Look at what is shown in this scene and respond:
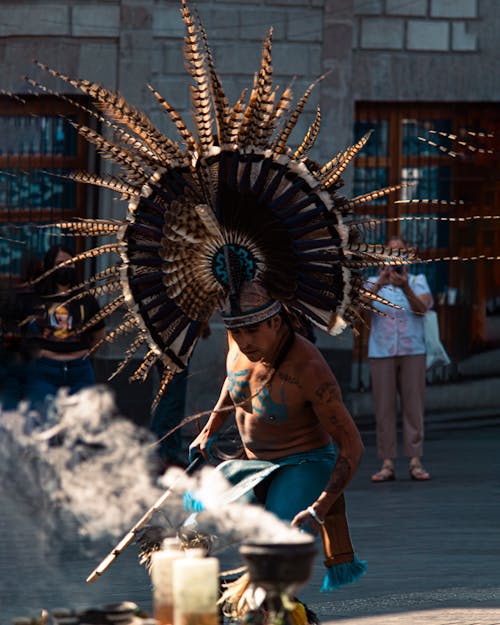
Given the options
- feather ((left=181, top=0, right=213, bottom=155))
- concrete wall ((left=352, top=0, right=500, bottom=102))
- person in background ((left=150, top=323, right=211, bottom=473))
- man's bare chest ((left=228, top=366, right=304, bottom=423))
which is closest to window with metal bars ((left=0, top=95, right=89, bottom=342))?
concrete wall ((left=352, top=0, right=500, bottom=102))

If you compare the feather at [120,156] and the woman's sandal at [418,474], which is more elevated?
the feather at [120,156]

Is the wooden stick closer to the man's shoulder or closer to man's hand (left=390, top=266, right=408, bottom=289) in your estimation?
the man's shoulder

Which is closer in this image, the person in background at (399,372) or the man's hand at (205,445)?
the man's hand at (205,445)

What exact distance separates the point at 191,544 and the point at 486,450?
8551 millimetres

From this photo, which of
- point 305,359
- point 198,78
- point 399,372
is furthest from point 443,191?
point 198,78

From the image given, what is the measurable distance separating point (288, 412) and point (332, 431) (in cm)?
20

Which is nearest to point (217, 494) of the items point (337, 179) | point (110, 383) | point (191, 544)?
point (191, 544)

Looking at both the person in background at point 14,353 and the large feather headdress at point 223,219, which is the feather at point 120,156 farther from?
the person in background at point 14,353

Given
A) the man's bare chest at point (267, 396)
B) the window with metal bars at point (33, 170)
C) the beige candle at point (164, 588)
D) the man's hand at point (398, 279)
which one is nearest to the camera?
the beige candle at point (164, 588)

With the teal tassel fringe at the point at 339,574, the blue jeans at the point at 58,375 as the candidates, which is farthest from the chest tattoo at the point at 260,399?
the blue jeans at the point at 58,375

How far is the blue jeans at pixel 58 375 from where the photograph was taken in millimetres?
11742

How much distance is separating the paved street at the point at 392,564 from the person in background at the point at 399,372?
0.78 feet

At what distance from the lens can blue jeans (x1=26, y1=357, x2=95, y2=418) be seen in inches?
462

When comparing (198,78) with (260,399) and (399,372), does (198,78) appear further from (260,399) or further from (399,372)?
(399,372)
